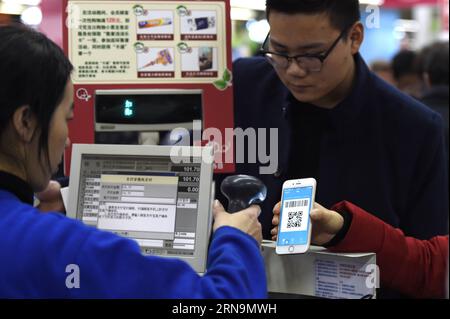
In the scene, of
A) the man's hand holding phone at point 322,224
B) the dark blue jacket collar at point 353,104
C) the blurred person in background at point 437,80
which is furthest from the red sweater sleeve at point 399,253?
the blurred person in background at point 437,80

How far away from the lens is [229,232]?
162 centimetres

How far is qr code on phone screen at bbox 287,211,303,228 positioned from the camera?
177 centimetres

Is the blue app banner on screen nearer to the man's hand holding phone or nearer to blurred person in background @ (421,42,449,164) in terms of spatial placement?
the man's hand holding phone

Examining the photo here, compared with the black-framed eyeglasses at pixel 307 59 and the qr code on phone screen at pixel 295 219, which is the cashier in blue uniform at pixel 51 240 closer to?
the qr code on phone screen at pixel 295 219

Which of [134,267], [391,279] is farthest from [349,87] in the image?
[134,267]

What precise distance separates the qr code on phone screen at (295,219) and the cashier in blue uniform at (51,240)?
200 millimetres

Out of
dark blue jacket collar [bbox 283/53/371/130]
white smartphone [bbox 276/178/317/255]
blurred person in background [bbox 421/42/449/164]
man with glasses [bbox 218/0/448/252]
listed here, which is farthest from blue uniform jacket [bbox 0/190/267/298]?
blurred person in background [bbox 421/42/449/164]

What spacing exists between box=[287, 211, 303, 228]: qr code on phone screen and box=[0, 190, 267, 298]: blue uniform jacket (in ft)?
0.91

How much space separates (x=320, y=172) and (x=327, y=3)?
464 millimetres

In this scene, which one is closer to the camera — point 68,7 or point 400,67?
point 68,7

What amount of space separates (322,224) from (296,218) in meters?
0.07

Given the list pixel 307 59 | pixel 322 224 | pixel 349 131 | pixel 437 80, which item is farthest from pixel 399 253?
pixel 437 80

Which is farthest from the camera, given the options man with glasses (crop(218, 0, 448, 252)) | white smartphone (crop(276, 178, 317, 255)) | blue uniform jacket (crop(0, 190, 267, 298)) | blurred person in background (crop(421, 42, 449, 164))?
blurred person in background (crop(421, 42, 449, 164))

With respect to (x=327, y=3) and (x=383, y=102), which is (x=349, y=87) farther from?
(x=327, y=3)
